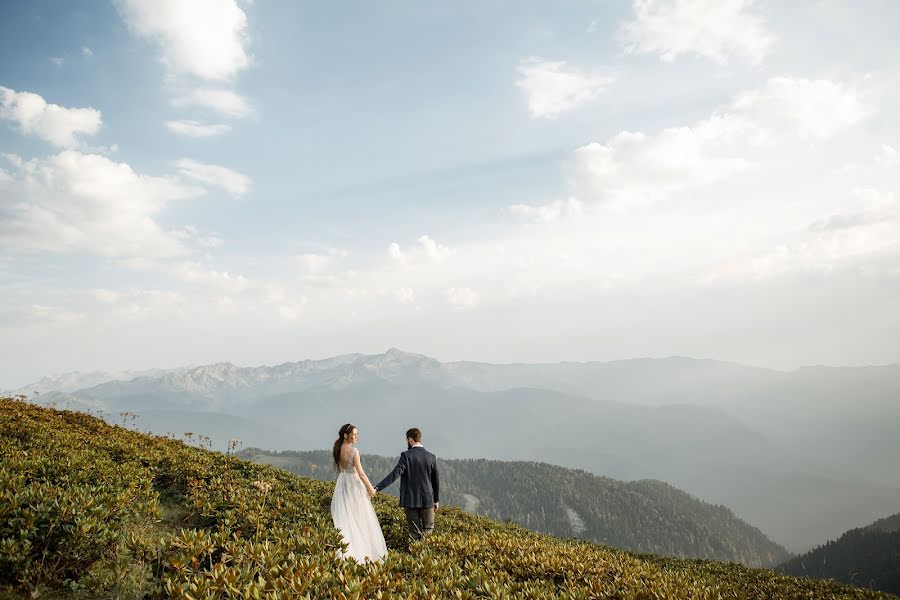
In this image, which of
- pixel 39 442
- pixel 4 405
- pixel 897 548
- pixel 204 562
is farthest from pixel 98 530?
pixel 897 548

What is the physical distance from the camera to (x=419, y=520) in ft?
44.0

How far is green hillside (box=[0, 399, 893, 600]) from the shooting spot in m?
6.48

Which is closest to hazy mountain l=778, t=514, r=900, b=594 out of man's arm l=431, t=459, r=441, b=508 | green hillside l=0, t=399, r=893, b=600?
man's arm l=431, t=459, r=441, b=508

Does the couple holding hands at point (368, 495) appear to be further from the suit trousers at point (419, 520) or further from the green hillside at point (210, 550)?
the green hillside at point (210, 550)

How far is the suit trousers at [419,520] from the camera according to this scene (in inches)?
525

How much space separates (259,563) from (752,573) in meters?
18.3

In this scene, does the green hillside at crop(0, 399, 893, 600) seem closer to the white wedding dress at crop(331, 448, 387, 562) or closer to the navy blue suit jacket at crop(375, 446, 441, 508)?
the white wedding dress at crop(331, 448, 387, 562)

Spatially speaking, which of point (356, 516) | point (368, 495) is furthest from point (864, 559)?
point (356, 516)

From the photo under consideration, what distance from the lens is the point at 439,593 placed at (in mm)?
6758

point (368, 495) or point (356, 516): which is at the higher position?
point (368, 495)

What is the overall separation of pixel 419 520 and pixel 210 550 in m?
7.83

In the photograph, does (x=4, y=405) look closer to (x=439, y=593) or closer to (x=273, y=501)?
(x=273, y=501)

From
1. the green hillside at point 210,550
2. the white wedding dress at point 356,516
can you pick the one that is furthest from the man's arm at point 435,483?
the white wedding dress at point 356,516

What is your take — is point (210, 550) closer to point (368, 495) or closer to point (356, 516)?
point (356, 516)
